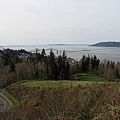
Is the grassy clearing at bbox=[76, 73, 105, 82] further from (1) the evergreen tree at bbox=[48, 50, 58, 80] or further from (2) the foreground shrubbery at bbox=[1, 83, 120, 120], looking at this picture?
(2) the foreground shrubbery at bbox=[1, 83, 120, 120]

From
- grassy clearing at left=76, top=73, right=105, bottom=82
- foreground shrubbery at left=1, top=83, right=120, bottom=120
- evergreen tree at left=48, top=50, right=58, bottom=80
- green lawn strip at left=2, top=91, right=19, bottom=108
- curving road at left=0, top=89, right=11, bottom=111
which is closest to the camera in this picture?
foreground shrubbery at left=1, top=83, right=120, bottom=120

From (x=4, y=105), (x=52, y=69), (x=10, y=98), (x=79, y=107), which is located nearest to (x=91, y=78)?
(x=52, y=69)

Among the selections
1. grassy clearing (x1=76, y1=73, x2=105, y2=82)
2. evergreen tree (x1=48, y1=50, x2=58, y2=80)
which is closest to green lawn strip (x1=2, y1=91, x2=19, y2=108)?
evergreen tree (x1=48, y1=50, x2=58, y2=80)

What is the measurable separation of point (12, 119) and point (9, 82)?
2659cm

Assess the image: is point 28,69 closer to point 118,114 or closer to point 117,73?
point 117,73

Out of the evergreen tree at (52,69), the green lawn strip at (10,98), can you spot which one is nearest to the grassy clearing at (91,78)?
the evergreen tree at (52,69)

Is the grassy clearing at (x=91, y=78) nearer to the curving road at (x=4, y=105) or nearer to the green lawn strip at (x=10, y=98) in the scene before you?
the green lawn strip at (x=10, y=98)

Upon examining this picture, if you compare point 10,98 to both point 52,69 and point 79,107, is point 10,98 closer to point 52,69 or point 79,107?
point 52,69

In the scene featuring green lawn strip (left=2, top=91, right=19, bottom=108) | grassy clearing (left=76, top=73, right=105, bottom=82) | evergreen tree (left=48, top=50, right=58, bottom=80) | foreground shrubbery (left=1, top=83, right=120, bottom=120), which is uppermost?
foreground shrubbery (left=1, top=83, right=120, bottom=120)

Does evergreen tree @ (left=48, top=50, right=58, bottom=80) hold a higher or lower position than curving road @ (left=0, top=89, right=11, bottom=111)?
higher

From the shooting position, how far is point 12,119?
9039 mm

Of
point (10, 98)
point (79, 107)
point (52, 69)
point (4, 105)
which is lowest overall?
point (10, 98)

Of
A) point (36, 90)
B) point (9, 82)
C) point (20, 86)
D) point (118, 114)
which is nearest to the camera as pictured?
point (118, 114)

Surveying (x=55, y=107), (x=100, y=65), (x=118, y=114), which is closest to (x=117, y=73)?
(x=100, y=65)
